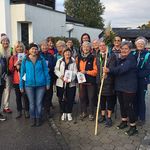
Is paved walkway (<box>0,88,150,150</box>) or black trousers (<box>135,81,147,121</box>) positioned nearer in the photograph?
paved walkway (<box>0,88,150,150</box>)

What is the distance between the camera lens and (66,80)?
25.1 ft

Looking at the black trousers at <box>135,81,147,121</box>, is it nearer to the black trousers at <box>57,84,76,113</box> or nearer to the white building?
the black trousers at <box>57,84,76,113</box>

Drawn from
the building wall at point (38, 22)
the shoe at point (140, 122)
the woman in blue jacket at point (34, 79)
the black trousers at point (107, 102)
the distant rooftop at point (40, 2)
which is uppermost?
the distant rooftop at point (40, 2)

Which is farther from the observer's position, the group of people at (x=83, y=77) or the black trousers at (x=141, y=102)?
the black trousers at (x=141, y=102)

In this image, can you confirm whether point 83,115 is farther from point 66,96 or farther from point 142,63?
point 142,63

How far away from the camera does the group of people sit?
6.79 meters

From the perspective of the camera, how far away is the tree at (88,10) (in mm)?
56594

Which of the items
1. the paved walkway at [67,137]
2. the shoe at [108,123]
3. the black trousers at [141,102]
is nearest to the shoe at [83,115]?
the paved walkway at [67,137]

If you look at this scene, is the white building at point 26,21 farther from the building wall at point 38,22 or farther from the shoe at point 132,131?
the shoe at point 132,131

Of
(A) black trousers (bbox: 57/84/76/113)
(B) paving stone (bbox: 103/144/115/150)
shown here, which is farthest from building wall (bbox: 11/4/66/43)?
(B) paving stone (bbox: 103/144/115/150)

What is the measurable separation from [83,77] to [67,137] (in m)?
1.51

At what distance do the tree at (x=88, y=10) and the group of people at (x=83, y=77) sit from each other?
48515 mm

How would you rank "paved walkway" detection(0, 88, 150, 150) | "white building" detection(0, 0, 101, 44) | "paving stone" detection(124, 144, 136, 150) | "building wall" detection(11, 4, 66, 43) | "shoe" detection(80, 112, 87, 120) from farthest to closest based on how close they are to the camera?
"building wall" detection(11, 4, 66, 43)
"white building" detection(0, 0, 101, 44)
"shoe" detection(80, 112, 87, 120)
"paved walkway" detection(0, 88, 150, 150)
"paving stone" detection(124, 144, 136, 150)

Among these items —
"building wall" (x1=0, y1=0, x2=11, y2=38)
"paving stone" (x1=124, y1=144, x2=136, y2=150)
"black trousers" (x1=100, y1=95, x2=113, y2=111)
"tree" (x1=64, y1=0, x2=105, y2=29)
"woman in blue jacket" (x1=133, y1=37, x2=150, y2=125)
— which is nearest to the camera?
"paving stone" (x1=124, y1=144, x2=136, y2=150)
